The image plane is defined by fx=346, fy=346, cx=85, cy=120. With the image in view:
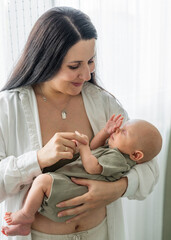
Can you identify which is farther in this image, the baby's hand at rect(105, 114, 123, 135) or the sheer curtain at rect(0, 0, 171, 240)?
the sheer curtain at rect(0, 0, 171, 240)

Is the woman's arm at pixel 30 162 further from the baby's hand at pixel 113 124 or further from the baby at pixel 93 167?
the baby's hand at pixel 113 124

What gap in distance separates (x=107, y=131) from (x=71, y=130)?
0.17m

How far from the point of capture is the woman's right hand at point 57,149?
53.9 inches

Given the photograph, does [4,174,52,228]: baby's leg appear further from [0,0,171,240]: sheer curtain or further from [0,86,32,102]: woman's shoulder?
[0,0,171,240]: sheer curtain

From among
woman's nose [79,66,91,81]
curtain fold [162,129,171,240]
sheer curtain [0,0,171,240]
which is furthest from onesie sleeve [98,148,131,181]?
curtain fold [162,129,171,240]

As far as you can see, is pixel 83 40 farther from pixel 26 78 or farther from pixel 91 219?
pixel 91 219

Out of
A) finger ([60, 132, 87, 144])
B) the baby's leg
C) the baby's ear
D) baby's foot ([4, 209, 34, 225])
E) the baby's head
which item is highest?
finger ([60, 132, 87, 144])

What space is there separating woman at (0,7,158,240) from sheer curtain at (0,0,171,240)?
39 cm

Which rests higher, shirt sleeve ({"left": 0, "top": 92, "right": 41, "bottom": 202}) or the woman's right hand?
the woman's right hand

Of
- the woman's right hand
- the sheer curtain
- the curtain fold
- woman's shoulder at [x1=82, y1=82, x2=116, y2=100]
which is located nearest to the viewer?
the woman's right hand

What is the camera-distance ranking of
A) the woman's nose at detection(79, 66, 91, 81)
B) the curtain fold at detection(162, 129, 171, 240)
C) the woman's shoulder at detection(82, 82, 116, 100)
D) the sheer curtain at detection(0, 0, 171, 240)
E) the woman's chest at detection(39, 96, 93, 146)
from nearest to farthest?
the woman's nose at detection(79, 66, 91, 81) < the woman's chest at detection(39, 96, 93, 146) < the woman's shoulder at detection(82, 82, 116, 100) < the sheer curtain at detection(0, 0, 171, 240) < the curtain fold at detection(162, 129, 171, 240)

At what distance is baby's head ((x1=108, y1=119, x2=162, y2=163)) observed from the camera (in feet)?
5.03

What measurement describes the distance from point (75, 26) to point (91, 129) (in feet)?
1.63

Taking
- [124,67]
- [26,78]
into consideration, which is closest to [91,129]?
[26,78]
